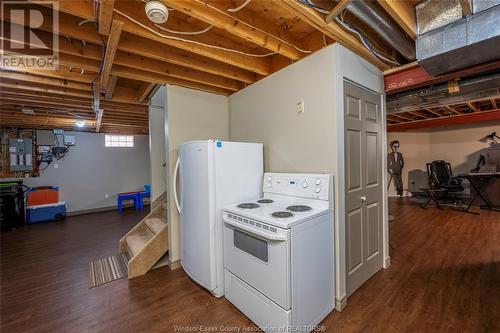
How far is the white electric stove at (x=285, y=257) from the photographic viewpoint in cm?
156

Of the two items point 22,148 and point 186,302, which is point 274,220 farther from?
point 22,148

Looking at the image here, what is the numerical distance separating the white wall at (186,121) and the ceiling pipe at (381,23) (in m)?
2.12

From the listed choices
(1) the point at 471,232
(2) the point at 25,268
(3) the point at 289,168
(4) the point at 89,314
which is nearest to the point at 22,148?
(2) the point at 25,268

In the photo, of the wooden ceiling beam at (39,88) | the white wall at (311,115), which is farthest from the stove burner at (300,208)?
the wooden ceiling beam at (39,88)

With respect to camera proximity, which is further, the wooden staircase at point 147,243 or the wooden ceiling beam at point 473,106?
the wooden ceiling beam at point 473,106

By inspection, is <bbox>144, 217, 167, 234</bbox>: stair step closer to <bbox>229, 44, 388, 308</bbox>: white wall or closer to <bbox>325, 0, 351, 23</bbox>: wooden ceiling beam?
<bbox>229, 44, 388, 308</bbox>: white wall

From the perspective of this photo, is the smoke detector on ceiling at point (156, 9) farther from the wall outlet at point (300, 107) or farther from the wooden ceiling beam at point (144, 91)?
the wooden ceiling beam at point (144, 91)

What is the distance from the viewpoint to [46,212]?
531 centimetres

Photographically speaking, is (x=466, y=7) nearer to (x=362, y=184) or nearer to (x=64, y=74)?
(x=362, y=184)

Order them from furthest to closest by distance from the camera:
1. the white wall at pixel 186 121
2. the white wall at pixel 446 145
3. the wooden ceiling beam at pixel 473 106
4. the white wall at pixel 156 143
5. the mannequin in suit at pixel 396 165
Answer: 1. the mannequin in suit at pixel 396 165
2. the white wall at pixel 446 145
3. the wooden ceiling beam at pixel 473 106
4. the white wall at pixel 156 143
5. the white wall at pixel 186 121

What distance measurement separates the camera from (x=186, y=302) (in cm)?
212

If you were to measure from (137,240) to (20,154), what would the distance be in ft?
16.1

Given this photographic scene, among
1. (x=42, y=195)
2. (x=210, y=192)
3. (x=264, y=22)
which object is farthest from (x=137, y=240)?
(x=42, y=195)

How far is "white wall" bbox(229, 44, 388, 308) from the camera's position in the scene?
6.40ft
